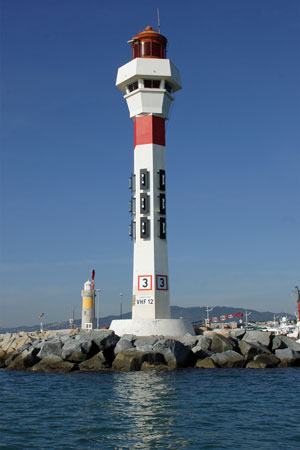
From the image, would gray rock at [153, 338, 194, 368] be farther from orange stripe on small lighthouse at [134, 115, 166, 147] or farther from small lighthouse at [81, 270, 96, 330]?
small lighthouse at [81, 270, 96, 330]

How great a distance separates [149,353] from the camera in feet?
109

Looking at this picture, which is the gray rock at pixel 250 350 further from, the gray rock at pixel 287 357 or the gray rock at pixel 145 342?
the gray rock at pixel 145 342

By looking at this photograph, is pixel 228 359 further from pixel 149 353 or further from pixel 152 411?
pixel 152 411

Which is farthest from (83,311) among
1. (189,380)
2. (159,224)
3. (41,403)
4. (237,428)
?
(237,428)

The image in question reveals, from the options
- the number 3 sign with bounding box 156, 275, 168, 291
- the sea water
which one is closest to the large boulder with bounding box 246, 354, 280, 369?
the sea water

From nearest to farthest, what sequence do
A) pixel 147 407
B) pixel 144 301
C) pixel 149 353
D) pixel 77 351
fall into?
pixel 147 407 → pixel 149 353 → pixel 77 351 → pixel 144 301

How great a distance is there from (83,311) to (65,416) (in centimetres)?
4568

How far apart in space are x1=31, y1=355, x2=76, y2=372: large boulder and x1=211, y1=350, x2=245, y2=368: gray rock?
32.5 ft

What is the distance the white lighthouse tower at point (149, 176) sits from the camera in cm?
4103

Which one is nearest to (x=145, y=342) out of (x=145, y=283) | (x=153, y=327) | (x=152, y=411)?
(x=153, y=327)

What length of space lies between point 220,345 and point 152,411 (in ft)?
56.7

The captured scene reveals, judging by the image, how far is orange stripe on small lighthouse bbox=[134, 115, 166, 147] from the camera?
43188 millimetres

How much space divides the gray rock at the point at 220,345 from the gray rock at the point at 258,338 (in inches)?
105

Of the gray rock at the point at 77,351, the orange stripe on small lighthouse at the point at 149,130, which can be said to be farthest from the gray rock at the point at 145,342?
the orange stripe on small lighthouse at the point at 149,130
